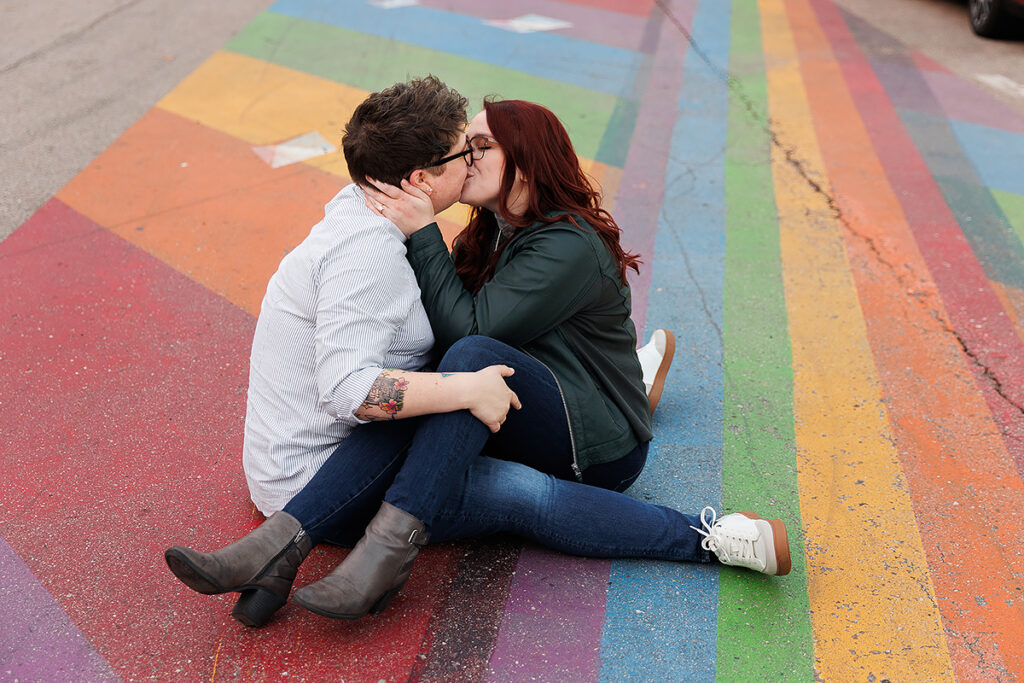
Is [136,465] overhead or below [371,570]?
below

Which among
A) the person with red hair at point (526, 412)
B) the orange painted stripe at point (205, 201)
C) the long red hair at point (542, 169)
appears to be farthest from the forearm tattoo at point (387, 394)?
the orange painted stripe at point (205, 201)

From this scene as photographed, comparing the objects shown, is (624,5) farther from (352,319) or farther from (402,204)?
(352,319)

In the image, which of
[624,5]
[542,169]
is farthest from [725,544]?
[624,5]

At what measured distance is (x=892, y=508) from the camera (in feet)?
10.5

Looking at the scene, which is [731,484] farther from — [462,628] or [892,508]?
[462,628]

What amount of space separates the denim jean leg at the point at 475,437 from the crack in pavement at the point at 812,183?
7.30ft

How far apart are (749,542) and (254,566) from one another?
1469 mm

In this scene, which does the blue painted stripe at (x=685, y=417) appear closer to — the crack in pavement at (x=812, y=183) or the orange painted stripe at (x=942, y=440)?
the crack in pavement at (x=812, y=183)

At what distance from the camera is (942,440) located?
11.8ft

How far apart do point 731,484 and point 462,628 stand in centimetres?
120

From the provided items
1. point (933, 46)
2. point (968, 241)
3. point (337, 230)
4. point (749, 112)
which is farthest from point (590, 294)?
point (933, 46)

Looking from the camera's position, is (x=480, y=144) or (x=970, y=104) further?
(x=970, y=104)

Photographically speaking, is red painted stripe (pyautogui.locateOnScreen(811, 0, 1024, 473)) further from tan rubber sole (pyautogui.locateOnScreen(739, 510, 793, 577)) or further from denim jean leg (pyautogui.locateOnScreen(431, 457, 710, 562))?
denim jean leg (pyautogui.locateOnScreen(431, 457, 710, 562))

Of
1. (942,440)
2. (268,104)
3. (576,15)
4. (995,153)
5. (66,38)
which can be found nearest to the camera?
(942,440)
